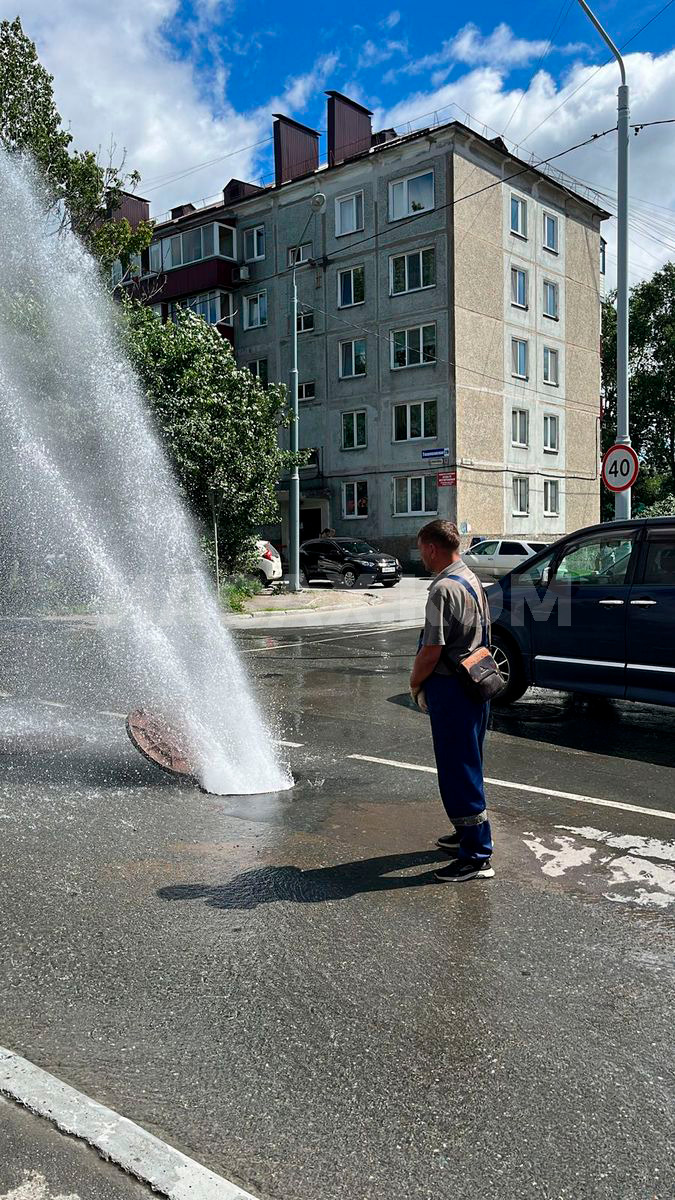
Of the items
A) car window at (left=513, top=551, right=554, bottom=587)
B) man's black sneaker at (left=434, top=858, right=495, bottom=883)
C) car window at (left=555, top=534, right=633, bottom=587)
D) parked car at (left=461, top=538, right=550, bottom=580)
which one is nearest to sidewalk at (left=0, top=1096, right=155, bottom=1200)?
man's black sneaker at (left=434, top=858, right=495, bottom=883)

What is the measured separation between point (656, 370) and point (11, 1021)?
164 ft

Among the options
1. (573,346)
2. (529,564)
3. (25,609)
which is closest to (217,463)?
(25,609)

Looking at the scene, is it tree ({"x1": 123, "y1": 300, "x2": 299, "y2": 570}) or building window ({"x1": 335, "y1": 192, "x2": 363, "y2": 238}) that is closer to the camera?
tree ({"x1": 123, "y1": 300, "x2": 299, "y2": 570})

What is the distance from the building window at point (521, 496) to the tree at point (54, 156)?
2032 centimetres

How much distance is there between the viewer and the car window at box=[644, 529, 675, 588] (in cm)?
765

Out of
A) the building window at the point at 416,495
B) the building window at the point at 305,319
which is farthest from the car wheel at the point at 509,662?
the building window at the point at 305,319

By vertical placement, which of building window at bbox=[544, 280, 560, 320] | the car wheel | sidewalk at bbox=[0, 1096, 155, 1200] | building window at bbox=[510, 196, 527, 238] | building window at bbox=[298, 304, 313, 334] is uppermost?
building window at bbox=[510, 196, 527, 238]

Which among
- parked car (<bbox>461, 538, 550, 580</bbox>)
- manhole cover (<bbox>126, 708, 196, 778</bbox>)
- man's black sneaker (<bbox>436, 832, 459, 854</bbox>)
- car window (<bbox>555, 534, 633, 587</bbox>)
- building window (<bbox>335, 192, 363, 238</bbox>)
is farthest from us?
building window (<bbox>335, 192, 363, 238</bbox>)

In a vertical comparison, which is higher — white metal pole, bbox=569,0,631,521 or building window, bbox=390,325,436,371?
building window, bbox=390,325,436,371

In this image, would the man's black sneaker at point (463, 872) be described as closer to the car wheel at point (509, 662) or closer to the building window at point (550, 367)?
the car wheel at point (509, 662)

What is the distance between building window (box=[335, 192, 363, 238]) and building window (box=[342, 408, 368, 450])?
271 inches

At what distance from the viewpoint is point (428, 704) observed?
183 inches

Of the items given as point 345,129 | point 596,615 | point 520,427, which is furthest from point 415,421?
point 596,615

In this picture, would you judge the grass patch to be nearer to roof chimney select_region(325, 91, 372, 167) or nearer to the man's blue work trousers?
the man's blue work trousers
